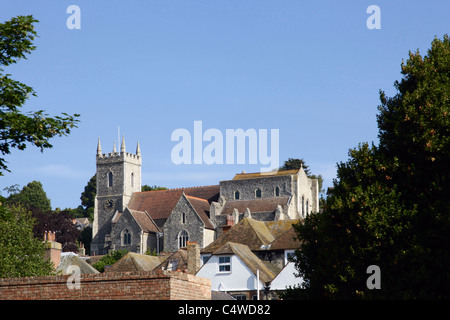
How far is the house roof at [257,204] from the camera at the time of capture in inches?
4305

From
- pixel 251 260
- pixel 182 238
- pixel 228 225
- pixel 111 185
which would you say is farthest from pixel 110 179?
pixel 251 260

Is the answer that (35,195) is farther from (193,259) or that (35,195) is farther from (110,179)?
(193,259)

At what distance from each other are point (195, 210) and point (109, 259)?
15.8m

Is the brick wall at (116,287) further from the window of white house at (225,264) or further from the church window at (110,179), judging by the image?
the church window at (110,179)

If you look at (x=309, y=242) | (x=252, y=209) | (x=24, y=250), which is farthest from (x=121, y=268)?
(x=252, y=209)

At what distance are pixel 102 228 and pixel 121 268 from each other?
6604cm

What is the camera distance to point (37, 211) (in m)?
116

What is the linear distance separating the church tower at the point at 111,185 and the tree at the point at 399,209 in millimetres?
100139

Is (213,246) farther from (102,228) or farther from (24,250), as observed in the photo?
(102,228)

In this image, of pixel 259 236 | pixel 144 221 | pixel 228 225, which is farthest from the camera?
pixel 144 221

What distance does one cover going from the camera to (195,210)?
356 ft

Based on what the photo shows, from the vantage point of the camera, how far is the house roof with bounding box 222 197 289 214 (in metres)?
109

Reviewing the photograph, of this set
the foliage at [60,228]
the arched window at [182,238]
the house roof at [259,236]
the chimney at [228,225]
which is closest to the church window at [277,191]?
the chimney at [228,225]
